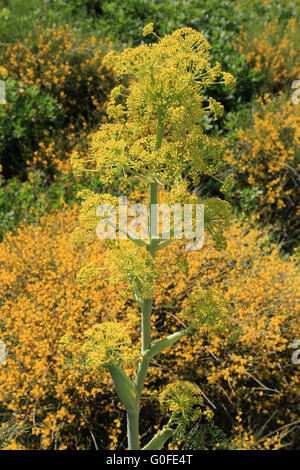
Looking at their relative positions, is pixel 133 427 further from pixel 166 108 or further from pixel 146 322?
pixel 166 108

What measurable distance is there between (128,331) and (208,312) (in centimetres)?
122

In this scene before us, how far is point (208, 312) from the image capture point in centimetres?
214

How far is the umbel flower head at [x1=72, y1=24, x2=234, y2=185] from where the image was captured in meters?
1.83

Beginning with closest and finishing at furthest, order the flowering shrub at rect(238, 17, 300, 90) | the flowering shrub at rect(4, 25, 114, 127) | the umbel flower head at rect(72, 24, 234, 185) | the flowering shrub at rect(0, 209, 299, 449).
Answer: the umbel flower head at rect(72, 24, 234, 185), the flowering shrub at rect(0, 209, 299, 449), the flowering shrub at rect(4, 25, 114, 127), the flowering shrub at rect(238, 17, 300, 90)

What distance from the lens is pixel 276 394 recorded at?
3529 mm

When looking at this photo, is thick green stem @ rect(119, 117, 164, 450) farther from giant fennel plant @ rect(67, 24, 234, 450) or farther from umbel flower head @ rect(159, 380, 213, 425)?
umbel flower head @ rect(159, 380, 213, 425)

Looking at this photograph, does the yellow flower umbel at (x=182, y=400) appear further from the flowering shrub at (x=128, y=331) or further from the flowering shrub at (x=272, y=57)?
the flowering shrub at (x=272, y=57)

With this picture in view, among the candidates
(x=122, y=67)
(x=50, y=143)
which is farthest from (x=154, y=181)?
(x=50, y=143)

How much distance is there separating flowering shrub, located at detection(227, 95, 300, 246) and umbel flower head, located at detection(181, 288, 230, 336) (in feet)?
9.90

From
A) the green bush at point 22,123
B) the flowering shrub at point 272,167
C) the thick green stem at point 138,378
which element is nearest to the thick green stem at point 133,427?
the thick green stem at point 138,378

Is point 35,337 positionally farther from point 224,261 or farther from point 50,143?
point 50,143

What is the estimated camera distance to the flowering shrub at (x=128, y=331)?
3.22m

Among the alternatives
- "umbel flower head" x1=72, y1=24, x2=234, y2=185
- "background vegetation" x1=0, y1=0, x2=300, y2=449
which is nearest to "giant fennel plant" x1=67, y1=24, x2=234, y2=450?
"umbel flower head" x1=72, y1=24, x2=234, y2=185
